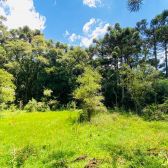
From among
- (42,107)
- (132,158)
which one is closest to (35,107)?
(42,107)

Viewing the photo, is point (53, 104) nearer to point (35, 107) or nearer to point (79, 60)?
point (35, 107)

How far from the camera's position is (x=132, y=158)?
11.5 ft

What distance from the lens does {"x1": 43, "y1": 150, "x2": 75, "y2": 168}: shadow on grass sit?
10.7 ft

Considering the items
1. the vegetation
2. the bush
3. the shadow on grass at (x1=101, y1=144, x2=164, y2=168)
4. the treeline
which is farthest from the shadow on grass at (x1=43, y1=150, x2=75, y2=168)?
the treeline

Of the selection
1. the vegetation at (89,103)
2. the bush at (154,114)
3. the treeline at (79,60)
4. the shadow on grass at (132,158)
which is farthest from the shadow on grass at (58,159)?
the treeline at (79,60)

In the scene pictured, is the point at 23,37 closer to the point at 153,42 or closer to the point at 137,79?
the point at 137,79

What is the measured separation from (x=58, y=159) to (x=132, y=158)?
2.71 meters

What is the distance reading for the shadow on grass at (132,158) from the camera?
314 cm

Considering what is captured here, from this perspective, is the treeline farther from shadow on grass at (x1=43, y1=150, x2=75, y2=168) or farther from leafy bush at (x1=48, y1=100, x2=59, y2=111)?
shadow on grass at (x1=43, y1=150, x2=75, y2=168)

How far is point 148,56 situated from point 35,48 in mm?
23881

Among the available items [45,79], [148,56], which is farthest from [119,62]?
[45,79]

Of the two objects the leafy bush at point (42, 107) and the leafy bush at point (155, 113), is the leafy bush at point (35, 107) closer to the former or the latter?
the leafy bush at point (42, 107)

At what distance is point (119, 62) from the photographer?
20188 mm

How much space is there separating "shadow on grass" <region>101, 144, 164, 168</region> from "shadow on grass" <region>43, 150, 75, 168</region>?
161 cm
